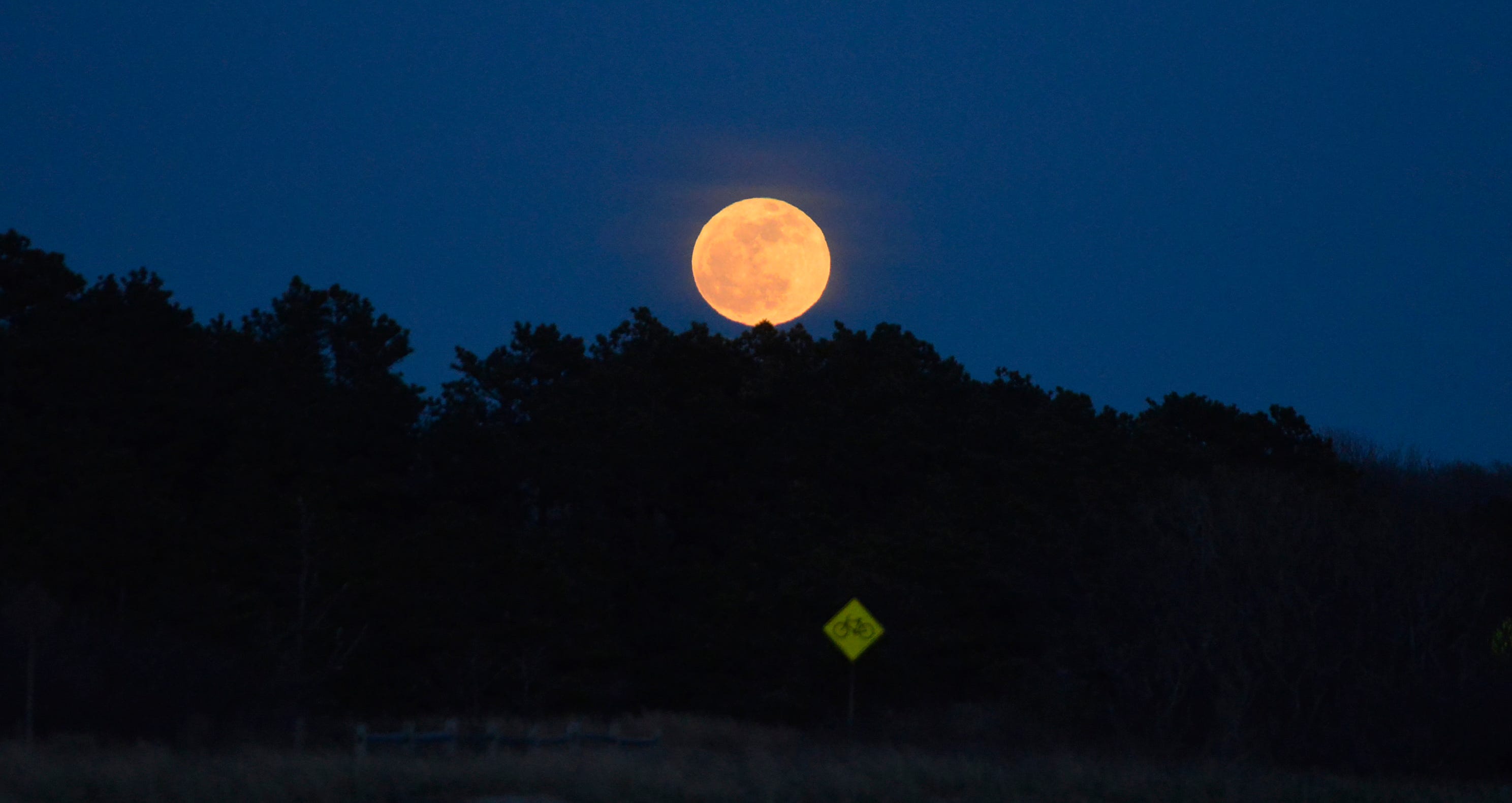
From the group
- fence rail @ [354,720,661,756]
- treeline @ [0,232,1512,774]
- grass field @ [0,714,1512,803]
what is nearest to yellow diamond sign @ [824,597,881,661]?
grass field @ [0,714,1512,803]

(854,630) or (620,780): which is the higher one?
(854,630)

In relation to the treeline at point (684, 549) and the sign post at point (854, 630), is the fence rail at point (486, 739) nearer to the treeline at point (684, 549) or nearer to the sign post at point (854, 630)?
the sign post at point (854, 630)

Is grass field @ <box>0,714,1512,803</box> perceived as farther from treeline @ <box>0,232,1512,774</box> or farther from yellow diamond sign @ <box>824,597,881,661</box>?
treeline @ <box>0,232,1512,774</box>

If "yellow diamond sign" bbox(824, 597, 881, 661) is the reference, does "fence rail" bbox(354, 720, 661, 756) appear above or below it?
below

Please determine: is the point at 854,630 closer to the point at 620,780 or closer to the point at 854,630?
the point at 854,630

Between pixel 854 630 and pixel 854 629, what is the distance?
0.02 meters

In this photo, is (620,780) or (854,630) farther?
(854,630)

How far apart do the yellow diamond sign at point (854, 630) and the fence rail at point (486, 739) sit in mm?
3505

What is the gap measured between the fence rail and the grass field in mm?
1012

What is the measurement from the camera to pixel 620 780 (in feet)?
50.0

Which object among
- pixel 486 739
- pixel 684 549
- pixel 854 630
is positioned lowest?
pixel 486 739

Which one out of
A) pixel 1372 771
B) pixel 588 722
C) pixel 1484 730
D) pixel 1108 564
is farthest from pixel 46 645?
pixel 1484 730

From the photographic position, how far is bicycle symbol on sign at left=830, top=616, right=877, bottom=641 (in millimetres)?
24516

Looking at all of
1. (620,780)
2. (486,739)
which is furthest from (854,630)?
(620,780)
